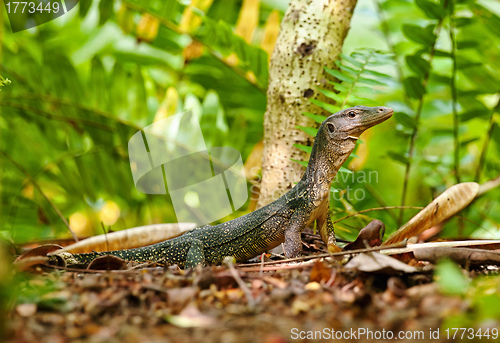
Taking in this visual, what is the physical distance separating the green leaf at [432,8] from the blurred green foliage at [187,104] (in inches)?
0.4

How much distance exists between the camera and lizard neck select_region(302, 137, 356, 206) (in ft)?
12.0

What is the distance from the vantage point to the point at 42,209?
587 cm

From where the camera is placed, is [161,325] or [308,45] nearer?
[161,325]

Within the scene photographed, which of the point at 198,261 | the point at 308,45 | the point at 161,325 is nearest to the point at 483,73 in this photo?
the point at 308,45

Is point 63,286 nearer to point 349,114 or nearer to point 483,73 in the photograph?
point 349,114

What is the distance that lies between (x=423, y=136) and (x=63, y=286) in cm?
546

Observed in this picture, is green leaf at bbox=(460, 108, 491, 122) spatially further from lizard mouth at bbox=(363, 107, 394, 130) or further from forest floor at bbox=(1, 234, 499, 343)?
forest floor at bbox=(1, 234, 499, 343)

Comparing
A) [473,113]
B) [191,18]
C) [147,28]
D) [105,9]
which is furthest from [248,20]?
[473,113]

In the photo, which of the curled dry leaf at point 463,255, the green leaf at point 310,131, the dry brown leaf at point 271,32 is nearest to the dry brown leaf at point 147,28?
the dry brown leaf at point 271,32

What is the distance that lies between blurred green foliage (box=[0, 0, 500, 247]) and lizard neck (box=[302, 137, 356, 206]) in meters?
0.52

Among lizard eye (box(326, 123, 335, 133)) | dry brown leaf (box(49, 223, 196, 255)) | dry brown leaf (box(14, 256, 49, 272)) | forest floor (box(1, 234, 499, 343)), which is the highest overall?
lizard eye (box(326, 123, 335, 133))

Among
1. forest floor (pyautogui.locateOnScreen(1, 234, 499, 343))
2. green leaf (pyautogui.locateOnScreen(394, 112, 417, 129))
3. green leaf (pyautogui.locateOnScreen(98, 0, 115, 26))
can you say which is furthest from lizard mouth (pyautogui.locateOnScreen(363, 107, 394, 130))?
green leaf (pyautogui.locateOnScreen(98, 0, 115, 26))

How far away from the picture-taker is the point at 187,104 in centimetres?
574

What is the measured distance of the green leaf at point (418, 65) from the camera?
178 inches
